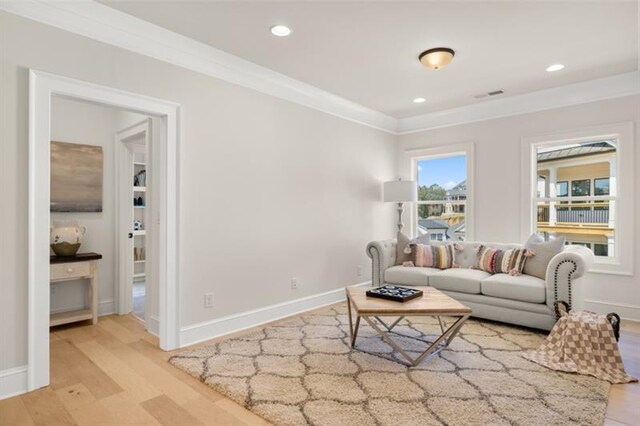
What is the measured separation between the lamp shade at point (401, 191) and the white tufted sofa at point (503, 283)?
35.5 inches

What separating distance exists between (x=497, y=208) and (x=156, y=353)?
432 cm

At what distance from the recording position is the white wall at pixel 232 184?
2.31 m

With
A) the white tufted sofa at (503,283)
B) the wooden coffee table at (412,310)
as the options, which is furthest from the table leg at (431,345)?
the white tufted sofa at (503,283)

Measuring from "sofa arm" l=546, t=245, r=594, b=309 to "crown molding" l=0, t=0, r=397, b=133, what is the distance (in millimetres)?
3014

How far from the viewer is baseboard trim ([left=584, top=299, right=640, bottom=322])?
3812mm

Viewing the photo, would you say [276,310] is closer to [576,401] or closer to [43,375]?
[43,375]

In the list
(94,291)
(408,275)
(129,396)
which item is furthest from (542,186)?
(94,291)

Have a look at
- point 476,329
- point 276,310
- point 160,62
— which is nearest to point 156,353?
point 276,310

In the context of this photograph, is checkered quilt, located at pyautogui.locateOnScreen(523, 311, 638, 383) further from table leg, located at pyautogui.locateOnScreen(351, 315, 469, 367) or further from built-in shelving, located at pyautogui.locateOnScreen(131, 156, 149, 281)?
built-in shelving, located at pyautogui.locateOnScreen(131, 156, 149, 281)

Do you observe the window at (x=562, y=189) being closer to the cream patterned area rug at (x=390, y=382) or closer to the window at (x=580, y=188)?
the window at (x=580, y=188)

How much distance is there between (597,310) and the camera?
4031 mm

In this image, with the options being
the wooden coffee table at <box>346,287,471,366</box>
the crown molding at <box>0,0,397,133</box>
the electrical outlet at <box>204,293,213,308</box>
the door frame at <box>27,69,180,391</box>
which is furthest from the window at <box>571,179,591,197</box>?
the door frame at <box>27,69,180,391</box>

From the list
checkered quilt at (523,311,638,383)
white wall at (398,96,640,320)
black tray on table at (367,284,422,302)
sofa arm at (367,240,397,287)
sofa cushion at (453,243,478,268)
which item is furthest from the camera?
sofa arm at (367,240,397,287)

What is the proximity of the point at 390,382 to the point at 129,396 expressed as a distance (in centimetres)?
169
